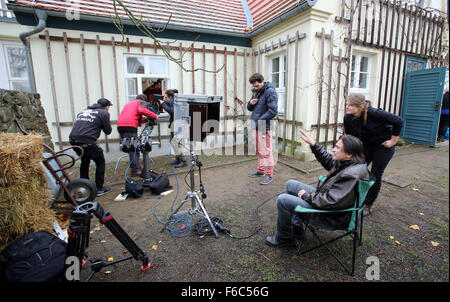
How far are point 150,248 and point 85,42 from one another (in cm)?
559

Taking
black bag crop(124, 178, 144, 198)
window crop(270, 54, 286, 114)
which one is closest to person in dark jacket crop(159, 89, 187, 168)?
black bag crop(124, 178, 144, 198)

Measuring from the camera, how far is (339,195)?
6.94 ft

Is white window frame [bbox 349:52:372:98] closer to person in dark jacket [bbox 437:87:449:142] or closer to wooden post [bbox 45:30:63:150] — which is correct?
person in dark jacket [bbox 437:87:449:142]

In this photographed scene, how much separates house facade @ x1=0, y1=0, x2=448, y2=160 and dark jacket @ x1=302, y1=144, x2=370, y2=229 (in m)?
3.88

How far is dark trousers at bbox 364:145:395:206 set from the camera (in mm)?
3086

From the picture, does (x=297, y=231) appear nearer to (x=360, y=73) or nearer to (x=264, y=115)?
(x=264, y=115)

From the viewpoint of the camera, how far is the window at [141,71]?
6.42 m

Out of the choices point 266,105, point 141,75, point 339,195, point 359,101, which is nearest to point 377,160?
point 359,101

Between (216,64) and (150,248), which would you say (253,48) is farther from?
(150,248)

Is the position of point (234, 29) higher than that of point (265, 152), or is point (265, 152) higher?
point (234, 29)

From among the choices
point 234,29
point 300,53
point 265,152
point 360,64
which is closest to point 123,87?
point 234,29
